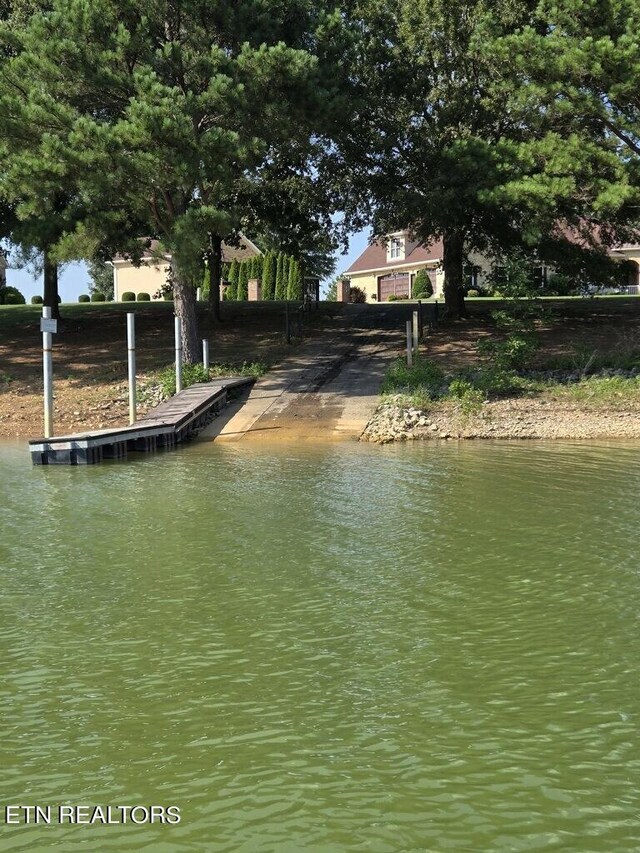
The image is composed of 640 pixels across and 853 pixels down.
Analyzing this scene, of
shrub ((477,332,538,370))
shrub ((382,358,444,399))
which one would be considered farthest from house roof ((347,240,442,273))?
shrub ((382,358,444,399))

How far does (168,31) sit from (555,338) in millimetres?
14404

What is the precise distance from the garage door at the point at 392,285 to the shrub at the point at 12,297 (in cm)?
2477

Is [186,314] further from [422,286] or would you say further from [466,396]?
[422,286]

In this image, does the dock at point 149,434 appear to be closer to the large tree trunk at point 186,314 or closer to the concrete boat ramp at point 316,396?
the concrete boat ramp at point 316,396

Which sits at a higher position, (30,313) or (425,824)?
(30,313)

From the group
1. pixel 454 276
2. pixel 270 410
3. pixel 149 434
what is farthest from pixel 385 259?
pixel 149 434

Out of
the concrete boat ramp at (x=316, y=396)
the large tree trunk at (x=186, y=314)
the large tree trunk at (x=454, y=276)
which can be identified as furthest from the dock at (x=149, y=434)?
the large tree trunk at (x=454, y=276)

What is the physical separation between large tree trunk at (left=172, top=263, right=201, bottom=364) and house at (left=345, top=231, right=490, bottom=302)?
34.4 metres

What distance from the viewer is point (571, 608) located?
23.9 feet

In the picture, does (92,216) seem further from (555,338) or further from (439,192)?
(555,338)

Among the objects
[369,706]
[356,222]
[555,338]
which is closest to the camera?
[369,706]

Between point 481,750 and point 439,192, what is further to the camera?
point 439,192

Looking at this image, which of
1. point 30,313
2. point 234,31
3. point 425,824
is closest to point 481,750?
point 425,824

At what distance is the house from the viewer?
6272 centimetres
